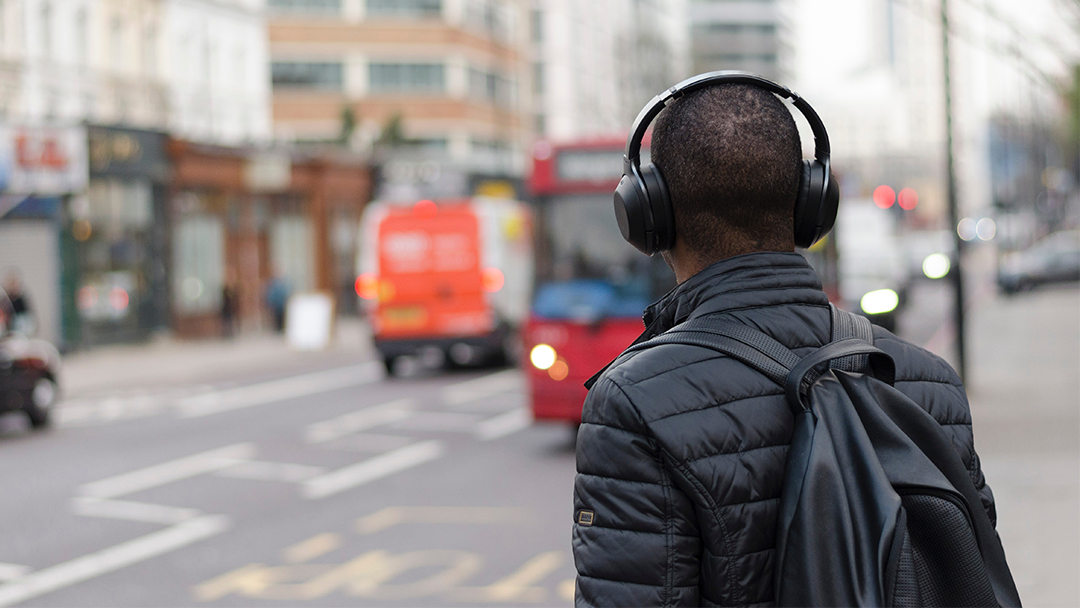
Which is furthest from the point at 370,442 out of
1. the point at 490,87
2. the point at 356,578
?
the point at 490,87

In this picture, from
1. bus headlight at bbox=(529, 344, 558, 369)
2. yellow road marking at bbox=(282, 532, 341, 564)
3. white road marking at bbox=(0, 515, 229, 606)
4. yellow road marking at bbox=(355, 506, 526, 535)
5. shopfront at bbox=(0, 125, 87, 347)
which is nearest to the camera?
white road marking at bbox=(0, 515, 229, 606)

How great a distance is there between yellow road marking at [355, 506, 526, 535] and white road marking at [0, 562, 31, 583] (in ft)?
7.19

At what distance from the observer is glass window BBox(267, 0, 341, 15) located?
179 ft

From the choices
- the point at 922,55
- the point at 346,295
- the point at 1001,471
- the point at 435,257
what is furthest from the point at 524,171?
the point at 922,55

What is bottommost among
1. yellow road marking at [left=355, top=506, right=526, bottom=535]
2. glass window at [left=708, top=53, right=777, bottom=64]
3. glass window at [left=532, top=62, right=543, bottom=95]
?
yellow road marking at [left=355, top=506, right=526, bottom=535]

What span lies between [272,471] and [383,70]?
4565cm

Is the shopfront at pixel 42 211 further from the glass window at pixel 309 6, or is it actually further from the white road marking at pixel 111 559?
the glass window at pixel 309 6

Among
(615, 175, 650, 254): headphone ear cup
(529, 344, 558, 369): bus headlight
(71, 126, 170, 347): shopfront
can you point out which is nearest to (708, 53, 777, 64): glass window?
(71, 126, 170, 347): shopfront

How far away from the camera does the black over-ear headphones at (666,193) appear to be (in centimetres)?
193

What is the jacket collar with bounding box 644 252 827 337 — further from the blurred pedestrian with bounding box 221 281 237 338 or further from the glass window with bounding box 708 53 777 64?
the glass window with bounding box 708 53 777 64

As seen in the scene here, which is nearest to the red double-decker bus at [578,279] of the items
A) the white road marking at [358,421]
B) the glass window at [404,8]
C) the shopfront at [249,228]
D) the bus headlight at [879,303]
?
the white road marking at [358,421]

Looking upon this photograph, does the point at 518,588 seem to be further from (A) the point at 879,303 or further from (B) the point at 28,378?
(A) the point at 879,303

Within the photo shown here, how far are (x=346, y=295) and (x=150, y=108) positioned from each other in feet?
41.7

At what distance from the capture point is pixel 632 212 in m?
2.02
